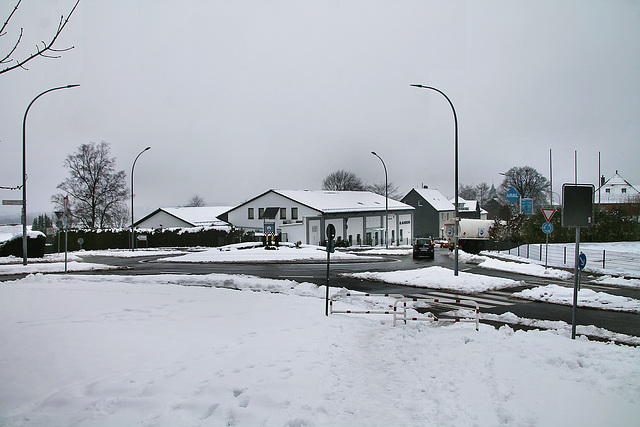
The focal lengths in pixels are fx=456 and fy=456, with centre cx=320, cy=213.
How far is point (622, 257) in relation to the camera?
3112 cm

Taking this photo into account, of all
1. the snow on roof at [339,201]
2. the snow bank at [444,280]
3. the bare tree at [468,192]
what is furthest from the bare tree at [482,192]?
the snow bank at [444,280]

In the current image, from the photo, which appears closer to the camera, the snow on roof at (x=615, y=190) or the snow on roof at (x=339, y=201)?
the snow on roof at (x=339, y=201)

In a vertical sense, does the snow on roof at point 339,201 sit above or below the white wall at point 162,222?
above

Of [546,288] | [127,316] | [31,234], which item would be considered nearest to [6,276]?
[31,234]

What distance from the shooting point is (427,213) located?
288ft

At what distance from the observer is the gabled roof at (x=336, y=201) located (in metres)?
58.9

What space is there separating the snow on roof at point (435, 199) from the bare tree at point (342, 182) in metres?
21.7

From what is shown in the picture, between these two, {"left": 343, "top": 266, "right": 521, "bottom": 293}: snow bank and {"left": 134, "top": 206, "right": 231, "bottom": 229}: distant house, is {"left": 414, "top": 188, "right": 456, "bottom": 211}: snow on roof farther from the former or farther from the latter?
{"left": 343, "top": 266, "right": 521, "bottom": 293}: snow bank

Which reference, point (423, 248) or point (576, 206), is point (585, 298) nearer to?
point (576, 206)

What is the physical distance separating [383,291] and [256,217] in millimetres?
46348

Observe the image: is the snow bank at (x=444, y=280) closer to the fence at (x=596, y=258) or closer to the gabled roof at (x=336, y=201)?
the fence at (x=596, y=258)

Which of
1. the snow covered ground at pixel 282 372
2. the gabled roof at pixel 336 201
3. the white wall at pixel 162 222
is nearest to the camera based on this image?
the snow covered ground at pixel 282 372

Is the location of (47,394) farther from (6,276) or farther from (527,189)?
(527,189)

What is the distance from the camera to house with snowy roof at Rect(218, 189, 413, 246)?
57344 mm
